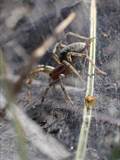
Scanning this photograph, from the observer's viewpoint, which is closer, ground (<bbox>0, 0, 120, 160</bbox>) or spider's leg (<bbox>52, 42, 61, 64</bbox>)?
ground (<bbox>0, 0, 120, 160</bbox>)

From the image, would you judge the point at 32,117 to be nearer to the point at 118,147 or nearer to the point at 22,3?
the point at 118,147

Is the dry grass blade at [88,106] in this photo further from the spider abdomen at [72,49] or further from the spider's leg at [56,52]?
the spider's leg at [56,52]

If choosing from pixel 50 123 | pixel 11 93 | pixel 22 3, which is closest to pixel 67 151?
pixel 50 123

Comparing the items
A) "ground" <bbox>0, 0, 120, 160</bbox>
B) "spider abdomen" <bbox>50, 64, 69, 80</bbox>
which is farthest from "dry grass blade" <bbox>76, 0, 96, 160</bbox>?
"spider abdomen" <bbox>50, 64, 69, 80</bbox>

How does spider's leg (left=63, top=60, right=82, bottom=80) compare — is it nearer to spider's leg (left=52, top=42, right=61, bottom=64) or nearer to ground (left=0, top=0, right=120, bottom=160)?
ground (left=0, top=0, right=120, bottom=160)

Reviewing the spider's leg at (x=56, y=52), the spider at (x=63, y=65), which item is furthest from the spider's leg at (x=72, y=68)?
the spider's leg at (x=56, y=52)

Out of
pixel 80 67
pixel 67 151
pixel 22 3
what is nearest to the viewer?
pixel 67 151

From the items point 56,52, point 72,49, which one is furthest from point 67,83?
point 56,52

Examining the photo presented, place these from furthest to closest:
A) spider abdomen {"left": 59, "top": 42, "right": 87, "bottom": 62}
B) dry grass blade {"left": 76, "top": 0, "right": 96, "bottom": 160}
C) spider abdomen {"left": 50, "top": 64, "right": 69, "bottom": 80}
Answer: spider abdomen {"left": 59, "top": 42, "right": 87, "bottom": 62}
spider abdomen {"left": 50, "top": 64, "right": 69, "bottom": 80}
dry grass blade {"left": 76, "top": 0, "right": 96, "bottom": 160}

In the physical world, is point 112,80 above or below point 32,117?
above
